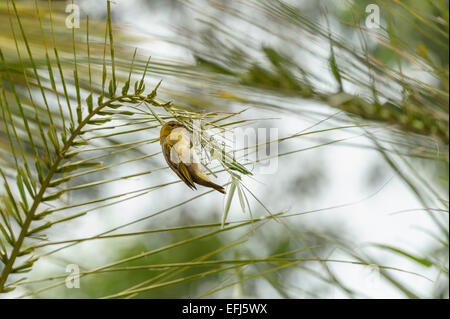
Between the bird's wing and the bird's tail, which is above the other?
the bird's wing

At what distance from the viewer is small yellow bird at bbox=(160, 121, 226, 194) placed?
0.63 ft

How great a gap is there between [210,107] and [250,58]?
50 millimetres

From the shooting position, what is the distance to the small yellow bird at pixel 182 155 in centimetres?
19

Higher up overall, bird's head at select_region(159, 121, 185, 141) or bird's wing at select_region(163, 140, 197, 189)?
bird's head at select_region(159, 121, 185, 141)

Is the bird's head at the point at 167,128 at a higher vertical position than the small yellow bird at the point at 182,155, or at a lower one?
higher

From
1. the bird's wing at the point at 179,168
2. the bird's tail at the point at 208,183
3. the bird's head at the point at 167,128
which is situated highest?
the bird's head at the point at 167,128

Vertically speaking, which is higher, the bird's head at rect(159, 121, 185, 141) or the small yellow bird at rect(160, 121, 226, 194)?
the bird's head at rect(159, 121, 185, 141)

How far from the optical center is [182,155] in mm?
193

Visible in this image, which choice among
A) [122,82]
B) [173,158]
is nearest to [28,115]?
[122,82]

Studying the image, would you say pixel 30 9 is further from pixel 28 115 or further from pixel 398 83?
pixel 398 83

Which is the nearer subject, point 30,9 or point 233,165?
point 233,165

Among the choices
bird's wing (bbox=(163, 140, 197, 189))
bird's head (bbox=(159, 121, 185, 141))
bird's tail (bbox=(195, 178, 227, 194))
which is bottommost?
bird's tail (bbox=(195, 178, 227, 194))
